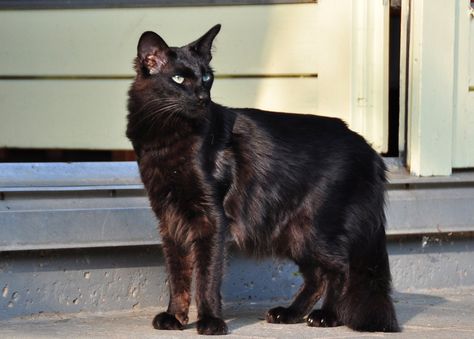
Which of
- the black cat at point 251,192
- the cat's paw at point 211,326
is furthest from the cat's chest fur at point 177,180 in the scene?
the cat's paw at point 211,326

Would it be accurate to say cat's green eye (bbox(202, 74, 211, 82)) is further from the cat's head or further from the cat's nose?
the cat's nose

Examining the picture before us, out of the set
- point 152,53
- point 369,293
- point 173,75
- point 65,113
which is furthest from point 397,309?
point 65,113

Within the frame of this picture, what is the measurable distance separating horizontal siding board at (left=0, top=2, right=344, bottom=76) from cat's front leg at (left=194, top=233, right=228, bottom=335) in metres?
1.49

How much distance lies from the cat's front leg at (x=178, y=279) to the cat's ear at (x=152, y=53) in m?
0.76

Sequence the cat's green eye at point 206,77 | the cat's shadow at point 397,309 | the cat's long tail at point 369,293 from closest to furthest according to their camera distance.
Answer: the cat's green eye at point 206,77
the cat's long tail at point 369,293
the cat's shadow at point 397,309

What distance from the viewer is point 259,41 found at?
5.77 meters

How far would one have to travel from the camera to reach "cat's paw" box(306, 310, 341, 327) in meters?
4.80

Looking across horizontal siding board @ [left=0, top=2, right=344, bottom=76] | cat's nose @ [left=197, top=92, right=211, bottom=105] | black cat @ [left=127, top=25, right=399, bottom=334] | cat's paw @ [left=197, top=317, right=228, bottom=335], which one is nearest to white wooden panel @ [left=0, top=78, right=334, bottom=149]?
horizontal siding board @ [left=0, top=2, right=344, bottom=76]

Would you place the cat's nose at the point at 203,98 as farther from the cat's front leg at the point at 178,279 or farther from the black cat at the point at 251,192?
the cat's front leg at the point at 178,279

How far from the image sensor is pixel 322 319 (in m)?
4.80

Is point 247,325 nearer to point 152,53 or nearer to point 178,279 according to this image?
point 178,279

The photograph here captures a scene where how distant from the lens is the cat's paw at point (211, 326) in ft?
14.7

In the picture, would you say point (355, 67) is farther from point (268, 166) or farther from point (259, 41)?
point (268, 166)

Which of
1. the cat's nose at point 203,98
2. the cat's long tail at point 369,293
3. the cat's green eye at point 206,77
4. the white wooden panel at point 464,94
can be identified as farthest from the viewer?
the white wooden panel at point 464,94
